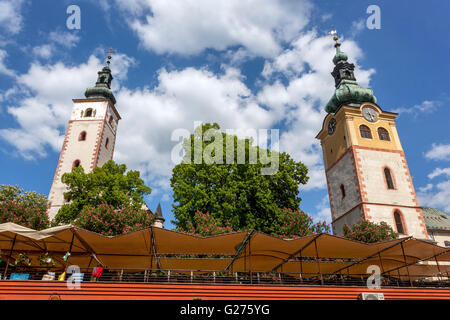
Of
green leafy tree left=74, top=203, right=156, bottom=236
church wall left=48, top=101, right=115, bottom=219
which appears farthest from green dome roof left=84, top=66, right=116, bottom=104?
green leafy tree left=74, top=203, right=156, bottom=236

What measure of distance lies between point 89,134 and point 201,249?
2777cm

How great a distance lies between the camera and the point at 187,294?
10547 millimetres

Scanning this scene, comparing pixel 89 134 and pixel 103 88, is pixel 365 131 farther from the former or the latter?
pixel 103 88

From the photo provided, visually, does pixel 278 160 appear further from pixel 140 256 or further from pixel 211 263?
pixel 140 256

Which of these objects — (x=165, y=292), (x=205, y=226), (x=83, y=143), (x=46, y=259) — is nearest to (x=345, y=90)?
(x=205, y=226)

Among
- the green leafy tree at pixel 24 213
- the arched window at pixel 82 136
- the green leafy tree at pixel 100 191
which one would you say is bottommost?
the green leafy tree at pixel 24 213

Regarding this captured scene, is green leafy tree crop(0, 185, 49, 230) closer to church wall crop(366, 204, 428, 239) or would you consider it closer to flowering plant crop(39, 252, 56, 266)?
flowering plant crop(39, 252, 56, 266)

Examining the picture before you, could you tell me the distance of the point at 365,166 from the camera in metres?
29.0

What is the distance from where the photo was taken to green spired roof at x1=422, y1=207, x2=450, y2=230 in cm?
3419

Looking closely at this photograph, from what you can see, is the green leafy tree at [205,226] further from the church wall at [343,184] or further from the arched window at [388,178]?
the arched window at [388,178]

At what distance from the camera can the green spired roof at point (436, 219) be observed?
112 ft

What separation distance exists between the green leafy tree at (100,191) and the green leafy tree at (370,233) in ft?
52.2

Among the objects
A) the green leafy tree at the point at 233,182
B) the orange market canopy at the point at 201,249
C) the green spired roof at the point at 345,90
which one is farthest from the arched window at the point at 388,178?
the orange market canopy at the point at 201,249

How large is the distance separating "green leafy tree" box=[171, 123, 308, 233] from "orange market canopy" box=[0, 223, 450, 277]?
22.2ft
